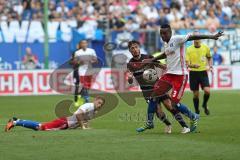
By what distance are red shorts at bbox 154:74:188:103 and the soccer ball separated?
0.20 meters

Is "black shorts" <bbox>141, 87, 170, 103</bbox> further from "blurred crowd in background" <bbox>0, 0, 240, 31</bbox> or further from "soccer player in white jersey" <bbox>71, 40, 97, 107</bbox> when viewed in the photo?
"blurred crowd in background" <bbox>0, 0, 240, 31</bbox>

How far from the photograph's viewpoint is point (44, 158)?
12742 millimetres

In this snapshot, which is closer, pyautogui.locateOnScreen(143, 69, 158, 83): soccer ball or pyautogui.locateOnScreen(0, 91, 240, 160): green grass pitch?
pyautogui.locateOnScreen(0, 91, 240, 160): green grass pitch

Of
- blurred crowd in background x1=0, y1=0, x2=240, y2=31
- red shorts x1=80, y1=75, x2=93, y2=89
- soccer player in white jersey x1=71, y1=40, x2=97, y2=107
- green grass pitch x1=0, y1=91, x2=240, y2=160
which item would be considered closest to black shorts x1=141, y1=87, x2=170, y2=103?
green grass pitch x1=0, y1=91, x2=240, y2=160

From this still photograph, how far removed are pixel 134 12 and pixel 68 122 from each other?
21.3m

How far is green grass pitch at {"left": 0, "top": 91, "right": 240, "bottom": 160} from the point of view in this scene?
13047mm

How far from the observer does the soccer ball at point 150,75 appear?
16.8 m

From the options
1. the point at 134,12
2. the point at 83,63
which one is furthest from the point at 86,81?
the point at 134,12

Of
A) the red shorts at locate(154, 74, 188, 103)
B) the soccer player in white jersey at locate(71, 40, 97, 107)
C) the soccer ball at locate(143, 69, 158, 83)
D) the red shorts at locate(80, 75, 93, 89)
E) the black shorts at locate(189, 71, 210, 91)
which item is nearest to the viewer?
the red shorts at locate(154, 74, 188, 103)

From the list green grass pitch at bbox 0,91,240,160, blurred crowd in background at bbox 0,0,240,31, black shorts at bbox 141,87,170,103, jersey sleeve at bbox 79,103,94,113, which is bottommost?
green grass pitch at bbox 0,91,240,160

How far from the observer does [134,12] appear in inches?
1515

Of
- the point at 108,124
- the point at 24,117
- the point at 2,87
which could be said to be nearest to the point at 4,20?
the point at 2,87

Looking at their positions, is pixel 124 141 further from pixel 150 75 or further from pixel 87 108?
pixel 87 108

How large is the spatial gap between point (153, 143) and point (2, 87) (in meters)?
19.1
